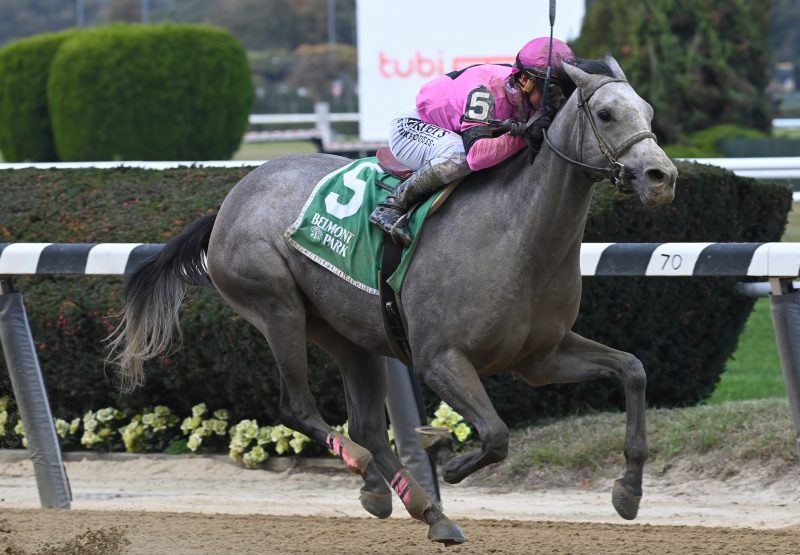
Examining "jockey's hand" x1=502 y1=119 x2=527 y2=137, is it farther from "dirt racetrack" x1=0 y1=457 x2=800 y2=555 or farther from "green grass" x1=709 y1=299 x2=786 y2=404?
"green grass" x1=709 y1=299 x2=786 y2=404

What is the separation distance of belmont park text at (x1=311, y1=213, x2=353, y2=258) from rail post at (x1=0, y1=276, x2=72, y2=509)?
1600mm

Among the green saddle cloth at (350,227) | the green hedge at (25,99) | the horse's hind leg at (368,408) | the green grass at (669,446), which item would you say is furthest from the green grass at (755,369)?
the green hedge at (25,99)

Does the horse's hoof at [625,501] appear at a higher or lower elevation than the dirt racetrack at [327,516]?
higher

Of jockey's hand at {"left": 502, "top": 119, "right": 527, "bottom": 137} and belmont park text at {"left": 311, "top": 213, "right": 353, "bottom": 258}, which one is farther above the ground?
jockey's hand at {"left": 502, "top": 119, "right": 527, "bottom": 137}

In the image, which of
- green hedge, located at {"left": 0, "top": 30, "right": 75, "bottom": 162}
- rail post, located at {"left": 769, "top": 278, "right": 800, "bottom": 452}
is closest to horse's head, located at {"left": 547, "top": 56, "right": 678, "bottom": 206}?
rail post, located at {"left": 769, "top": 278, "right": 800, "bottom": 452}

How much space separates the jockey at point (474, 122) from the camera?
434cm

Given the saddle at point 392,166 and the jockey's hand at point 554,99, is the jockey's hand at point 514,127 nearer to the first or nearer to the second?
the jockey's hand at point 554,99

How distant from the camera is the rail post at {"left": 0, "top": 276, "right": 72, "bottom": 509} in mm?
5711

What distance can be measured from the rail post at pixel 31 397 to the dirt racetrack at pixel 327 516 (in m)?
0.15

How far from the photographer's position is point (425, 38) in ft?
51.6

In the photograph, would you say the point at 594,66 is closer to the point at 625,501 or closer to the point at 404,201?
the point at 404,201

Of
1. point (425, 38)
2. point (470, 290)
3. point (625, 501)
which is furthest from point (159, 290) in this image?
point (425, 38)

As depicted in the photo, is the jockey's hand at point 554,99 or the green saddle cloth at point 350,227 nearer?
the jockey's hand at point 554,99

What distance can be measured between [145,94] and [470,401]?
1638 cm
